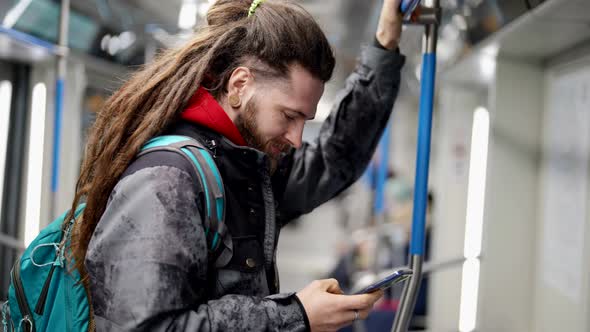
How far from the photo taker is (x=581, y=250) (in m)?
2.13

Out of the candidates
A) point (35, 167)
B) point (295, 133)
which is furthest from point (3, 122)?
point (295, 133)

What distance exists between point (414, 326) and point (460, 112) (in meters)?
1.39

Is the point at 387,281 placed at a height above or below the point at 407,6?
below

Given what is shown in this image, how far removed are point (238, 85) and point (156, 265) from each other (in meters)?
0.44

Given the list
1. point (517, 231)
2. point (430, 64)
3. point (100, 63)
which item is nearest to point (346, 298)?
point (430, 64)

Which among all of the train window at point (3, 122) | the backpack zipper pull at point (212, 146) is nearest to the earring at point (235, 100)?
the backpack zipper pull at point (212, 146)

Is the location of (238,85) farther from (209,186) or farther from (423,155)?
(423,155)

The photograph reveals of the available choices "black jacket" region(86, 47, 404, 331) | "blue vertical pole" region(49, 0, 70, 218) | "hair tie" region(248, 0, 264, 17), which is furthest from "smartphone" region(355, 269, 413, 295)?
"blue vertical pole" region(49, 0, 70, 218)

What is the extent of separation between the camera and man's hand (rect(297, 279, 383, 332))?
1.16 m

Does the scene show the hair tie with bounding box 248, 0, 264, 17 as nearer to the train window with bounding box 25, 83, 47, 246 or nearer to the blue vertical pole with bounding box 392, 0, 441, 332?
the blue vertical pole with bounding box 392, 0, 441, 332

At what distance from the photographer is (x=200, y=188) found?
44.3 inches

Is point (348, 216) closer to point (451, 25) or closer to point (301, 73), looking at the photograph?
point (451, 25)

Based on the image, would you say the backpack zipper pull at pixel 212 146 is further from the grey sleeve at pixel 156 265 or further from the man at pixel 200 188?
the grey sleeve at pixel 156 265

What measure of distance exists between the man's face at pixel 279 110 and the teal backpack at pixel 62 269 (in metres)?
0.14
